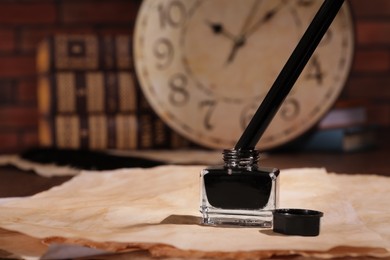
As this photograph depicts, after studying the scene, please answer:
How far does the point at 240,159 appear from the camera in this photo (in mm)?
821

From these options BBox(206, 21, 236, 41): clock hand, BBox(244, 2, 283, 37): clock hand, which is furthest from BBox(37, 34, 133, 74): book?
BBox(244, 2, 283, 37): clock hand

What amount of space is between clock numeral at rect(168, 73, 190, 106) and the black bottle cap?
90 cm

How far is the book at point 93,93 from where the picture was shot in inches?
66.1

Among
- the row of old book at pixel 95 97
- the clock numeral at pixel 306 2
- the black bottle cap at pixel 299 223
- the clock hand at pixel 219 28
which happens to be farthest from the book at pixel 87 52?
the black bottle cap at pixel 299 223

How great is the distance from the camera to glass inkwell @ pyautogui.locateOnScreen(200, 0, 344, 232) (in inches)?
31.6

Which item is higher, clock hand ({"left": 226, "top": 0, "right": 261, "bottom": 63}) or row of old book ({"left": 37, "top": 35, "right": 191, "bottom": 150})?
clock hand ({"left": 226, "top": 0, "right": 261, "bottom": 63})

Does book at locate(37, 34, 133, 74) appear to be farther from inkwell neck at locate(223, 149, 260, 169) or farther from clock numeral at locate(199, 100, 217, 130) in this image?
inkwell neck at locate(223, 149, 260, 169)

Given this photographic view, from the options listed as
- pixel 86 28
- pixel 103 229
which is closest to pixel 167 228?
pixel 103 229

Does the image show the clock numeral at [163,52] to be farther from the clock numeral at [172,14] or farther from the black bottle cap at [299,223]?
the black bottle cap at [299,223]

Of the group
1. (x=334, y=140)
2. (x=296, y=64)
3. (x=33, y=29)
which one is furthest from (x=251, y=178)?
(x=33, y=29)

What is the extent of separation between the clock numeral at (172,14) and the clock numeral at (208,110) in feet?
0.65

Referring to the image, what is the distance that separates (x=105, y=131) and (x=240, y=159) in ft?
2.97

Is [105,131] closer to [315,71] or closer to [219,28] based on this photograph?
[219,28]

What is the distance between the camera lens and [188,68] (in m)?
1.64
